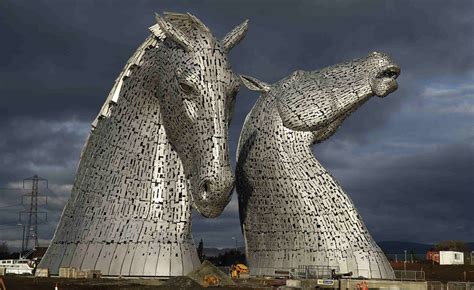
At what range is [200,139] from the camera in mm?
19625

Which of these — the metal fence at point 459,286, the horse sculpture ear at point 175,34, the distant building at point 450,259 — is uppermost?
the horse sculpture ear at point 175,34

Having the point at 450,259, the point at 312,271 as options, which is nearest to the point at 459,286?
the point at 312,271

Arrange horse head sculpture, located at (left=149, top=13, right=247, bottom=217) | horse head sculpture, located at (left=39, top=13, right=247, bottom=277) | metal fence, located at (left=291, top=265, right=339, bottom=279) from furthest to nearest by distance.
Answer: metal fence, located at (left=291, top=265, right=339, bottom=279), horse head sculpture, located at (left=39, top=13, right=247, bottom=277), horse head sculpture, located at (left=149, top=13, right=247, bottom=217)

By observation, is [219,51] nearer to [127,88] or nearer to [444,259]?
[127,88]

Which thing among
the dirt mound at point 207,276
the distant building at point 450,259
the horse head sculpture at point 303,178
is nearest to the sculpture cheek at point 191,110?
the dirt mound at point 207,276

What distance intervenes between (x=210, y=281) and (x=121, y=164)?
4411mm

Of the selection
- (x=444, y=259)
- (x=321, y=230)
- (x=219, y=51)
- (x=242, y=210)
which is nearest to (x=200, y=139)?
(x=219, y=51)

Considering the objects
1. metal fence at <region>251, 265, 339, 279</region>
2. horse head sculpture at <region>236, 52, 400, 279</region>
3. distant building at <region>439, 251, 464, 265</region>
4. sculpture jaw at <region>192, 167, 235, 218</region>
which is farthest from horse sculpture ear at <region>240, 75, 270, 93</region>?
distant building at <region>439, 251, 464, 265</region>

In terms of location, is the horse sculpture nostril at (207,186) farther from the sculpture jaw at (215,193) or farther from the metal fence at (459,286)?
the metal fence at (459,286)

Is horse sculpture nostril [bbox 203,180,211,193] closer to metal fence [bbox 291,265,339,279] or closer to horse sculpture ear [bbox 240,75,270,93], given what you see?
metal fence [bbox 291,265,339,279]

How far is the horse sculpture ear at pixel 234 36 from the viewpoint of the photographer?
21253mm

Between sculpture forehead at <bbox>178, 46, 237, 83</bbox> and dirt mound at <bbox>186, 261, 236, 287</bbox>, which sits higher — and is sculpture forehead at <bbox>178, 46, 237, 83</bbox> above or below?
above


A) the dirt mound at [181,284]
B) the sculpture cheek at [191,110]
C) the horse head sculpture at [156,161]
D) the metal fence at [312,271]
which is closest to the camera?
the dirt mound at [181,284]

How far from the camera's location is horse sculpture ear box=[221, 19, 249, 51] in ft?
69.7
